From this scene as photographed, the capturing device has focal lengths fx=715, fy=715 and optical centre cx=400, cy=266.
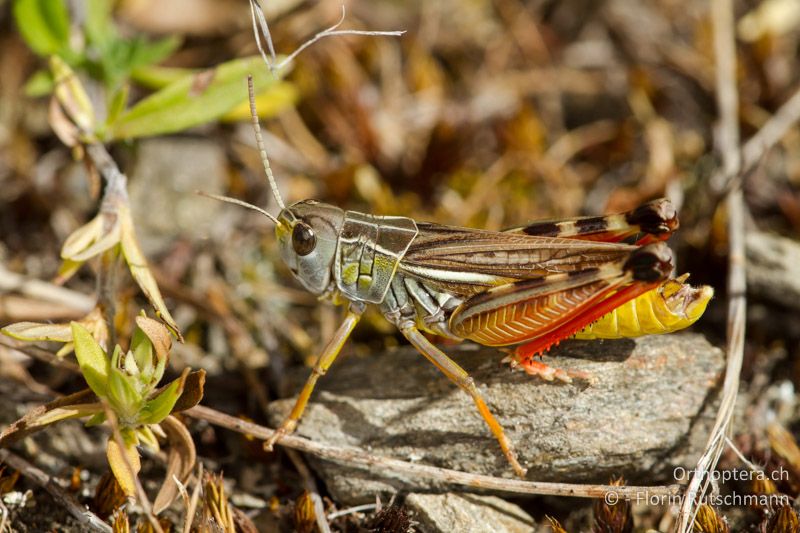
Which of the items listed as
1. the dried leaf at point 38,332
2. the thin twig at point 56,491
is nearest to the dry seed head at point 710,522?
the thin twig at point 56,491

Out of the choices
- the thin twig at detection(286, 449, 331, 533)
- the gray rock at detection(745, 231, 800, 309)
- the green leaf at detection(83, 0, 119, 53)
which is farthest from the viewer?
the green leaf at detection(83, 0, 119, 53)

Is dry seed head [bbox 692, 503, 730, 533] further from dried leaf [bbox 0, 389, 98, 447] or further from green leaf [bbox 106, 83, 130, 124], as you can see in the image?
green leaf [bbox 106, 83, 130, 124]

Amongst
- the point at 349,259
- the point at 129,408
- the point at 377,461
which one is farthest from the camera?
the point at 349,259

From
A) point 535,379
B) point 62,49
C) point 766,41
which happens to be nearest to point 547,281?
point 535,379

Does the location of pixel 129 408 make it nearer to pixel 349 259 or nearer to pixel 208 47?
pixel 349 259

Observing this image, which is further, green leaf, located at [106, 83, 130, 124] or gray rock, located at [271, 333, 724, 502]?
green leaf, located at [106, 83, 130, 124]

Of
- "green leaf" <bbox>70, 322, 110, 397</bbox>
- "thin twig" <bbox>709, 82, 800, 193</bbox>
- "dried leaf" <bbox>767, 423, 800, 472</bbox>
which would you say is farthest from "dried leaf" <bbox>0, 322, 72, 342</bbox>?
"thin twig" <bbox>709, 82, 800, 193</bbox>
